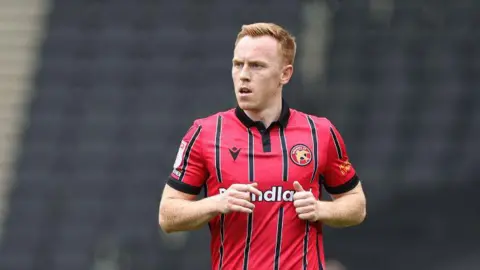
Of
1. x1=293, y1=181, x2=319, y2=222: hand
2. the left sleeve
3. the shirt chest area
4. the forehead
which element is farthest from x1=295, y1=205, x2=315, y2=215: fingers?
the forehead

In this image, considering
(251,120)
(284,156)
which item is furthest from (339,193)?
(251,120)

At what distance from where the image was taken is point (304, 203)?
124 inches

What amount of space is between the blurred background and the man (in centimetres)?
364

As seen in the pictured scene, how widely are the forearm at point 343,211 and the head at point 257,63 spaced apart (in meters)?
0.38

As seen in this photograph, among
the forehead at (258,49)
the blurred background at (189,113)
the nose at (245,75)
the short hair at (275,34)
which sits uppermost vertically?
the short hair at (275,34)

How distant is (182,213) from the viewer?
320 centimetres

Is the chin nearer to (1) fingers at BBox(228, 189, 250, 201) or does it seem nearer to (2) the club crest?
(2) the club crest

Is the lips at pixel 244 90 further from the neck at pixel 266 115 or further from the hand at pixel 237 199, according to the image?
the hand at pixel 237 199

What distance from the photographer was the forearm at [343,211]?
10.6 feet

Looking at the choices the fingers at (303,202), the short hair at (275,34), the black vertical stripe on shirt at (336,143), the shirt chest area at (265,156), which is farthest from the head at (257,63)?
the fingers at (303,202)

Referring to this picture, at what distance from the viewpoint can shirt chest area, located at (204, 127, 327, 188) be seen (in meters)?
3.22

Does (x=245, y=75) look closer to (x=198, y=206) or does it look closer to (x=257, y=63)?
(x=257, y=63)

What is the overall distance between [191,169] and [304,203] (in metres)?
0.38

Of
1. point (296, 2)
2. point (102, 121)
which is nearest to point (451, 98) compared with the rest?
point (296, 2)
